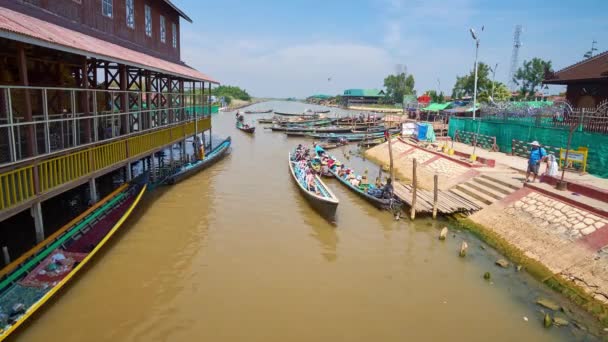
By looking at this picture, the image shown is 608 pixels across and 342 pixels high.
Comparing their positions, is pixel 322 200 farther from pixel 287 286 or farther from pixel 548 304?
pixel 548 304

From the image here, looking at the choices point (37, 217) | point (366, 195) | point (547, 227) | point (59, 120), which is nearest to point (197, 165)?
point (366, 195)

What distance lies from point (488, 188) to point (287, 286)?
10272 mm

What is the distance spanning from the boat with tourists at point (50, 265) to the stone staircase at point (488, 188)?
1321 centimetres

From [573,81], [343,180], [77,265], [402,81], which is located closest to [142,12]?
[343,180]

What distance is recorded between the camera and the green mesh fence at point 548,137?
15953 mm

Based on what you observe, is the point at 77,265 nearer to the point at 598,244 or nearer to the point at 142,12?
the point at 598,244

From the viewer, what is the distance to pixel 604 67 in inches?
849

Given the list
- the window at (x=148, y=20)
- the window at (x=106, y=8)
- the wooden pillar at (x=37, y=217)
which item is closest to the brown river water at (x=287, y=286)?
the wooden pillar at (x=37, y=217)

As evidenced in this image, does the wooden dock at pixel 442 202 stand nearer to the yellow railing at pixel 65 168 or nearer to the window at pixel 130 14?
the yellow railing at pixel 65 168

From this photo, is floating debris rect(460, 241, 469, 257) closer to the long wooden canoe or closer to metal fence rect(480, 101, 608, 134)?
the long wooden canoe

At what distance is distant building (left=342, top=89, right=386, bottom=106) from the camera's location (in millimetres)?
129625

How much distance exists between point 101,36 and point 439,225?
50.4ft

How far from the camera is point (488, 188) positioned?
1564 centimetres

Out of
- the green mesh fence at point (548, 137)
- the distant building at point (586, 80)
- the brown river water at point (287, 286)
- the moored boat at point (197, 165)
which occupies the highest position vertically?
the distant building at point (586, 80)
